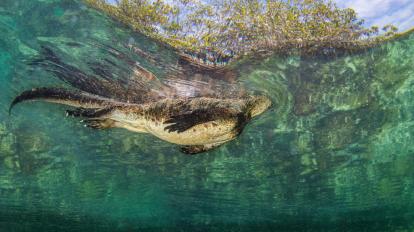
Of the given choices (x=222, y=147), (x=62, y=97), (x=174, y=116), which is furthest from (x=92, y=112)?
(x=222, y=147)

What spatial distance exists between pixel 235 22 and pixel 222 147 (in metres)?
8.47

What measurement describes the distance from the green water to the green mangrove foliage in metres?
0.58

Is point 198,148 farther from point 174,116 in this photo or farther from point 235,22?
point 235,22

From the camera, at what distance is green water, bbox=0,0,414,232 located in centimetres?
908

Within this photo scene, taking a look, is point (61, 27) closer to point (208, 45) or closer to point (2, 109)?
point (208, 45)

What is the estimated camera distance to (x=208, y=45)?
8.38 meters

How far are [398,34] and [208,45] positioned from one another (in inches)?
208

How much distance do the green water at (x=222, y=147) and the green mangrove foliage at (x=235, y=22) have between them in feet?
1.90

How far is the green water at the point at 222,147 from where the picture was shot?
9078mm

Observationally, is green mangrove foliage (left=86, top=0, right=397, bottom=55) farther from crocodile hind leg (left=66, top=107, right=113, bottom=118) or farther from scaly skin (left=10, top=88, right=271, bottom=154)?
crocodile hind leg (left=66, top=107, right=113, bottom=118)

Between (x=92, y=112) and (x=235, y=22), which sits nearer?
(x=92, y=112)

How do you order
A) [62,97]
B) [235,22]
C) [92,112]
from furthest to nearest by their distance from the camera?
[235,22]
[62,97]
[92,112]

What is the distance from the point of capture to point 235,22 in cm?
804

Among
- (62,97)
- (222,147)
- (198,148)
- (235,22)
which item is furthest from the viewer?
(222,147)
